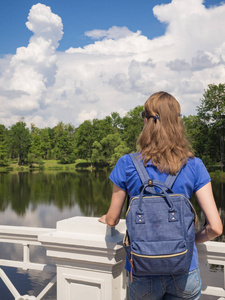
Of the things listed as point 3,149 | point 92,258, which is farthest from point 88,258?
point 3,149

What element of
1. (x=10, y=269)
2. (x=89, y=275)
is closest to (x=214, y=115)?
(x=10, y=269)

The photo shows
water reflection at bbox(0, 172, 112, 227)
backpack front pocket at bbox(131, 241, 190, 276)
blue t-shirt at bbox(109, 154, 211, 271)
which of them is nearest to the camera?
backpack front pocket at bbox(131, 241, 190, 276)

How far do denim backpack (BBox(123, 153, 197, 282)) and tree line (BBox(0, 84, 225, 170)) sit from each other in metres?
36.7

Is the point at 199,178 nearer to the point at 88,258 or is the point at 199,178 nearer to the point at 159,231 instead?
the point at 159,231

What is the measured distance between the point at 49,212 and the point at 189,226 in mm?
20384

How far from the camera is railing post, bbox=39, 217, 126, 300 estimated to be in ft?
5.30

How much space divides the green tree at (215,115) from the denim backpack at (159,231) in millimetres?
39927

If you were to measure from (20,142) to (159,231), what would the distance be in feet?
203

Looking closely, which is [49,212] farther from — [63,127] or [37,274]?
[63,127]

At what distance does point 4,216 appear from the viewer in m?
19.9

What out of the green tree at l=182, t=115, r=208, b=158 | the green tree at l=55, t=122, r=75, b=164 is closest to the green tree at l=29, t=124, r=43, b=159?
the green tree at l=55, t=122, r=75, b=164

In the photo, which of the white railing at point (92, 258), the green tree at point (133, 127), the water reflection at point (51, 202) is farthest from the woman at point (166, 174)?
the green tree at point (133, 127)

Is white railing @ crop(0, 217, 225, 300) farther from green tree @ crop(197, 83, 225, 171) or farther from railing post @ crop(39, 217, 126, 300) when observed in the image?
green tree @ crop(197, 83, 225, 171)

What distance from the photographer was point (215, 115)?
4025cm
